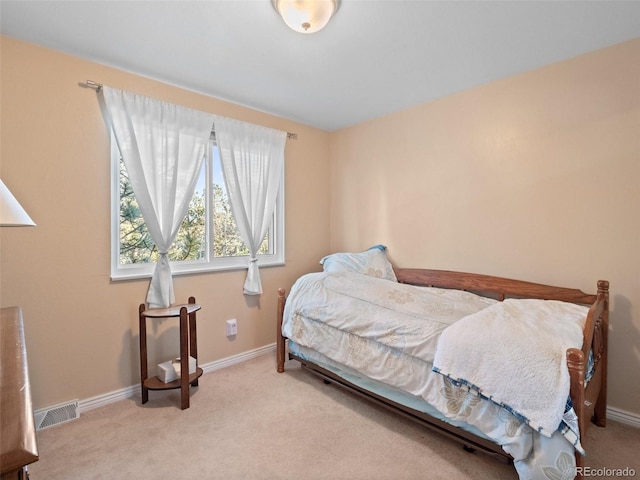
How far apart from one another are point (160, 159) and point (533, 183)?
2.74 m

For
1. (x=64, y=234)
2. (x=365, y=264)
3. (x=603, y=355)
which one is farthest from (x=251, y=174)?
(x=603, y=355)

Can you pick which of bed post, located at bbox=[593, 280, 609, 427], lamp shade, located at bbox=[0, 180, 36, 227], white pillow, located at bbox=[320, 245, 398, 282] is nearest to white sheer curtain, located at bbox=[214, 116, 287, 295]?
white pillow, located at bbox=[320, 245, 398, 282]

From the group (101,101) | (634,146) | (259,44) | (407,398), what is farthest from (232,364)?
(634,146)

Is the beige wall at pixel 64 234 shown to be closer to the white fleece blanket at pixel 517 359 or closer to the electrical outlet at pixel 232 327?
the electrical outlet at pixel 232 327

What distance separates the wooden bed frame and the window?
711mm

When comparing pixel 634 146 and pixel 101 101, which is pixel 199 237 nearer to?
pixel 101 101

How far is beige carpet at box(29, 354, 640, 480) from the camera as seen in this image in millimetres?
1603

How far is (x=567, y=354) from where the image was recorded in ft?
4.14

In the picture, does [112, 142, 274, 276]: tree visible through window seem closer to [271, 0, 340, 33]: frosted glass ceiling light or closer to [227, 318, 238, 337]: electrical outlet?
[227, 318, 238, 337]: electrical outlet

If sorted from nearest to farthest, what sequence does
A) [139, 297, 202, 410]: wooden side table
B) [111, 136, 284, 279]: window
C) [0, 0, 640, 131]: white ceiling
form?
[0, 0, 640, 131]: white ceiling < [139, 297, 202, 410]: wooden side table < [111, 136, 284, 279]: window

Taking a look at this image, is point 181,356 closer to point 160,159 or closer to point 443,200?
point 160,159

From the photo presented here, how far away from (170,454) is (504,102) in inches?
126

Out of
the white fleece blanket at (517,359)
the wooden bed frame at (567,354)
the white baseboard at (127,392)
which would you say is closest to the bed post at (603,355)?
the wooden bed frame at (567,354)

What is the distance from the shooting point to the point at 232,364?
2.88m
